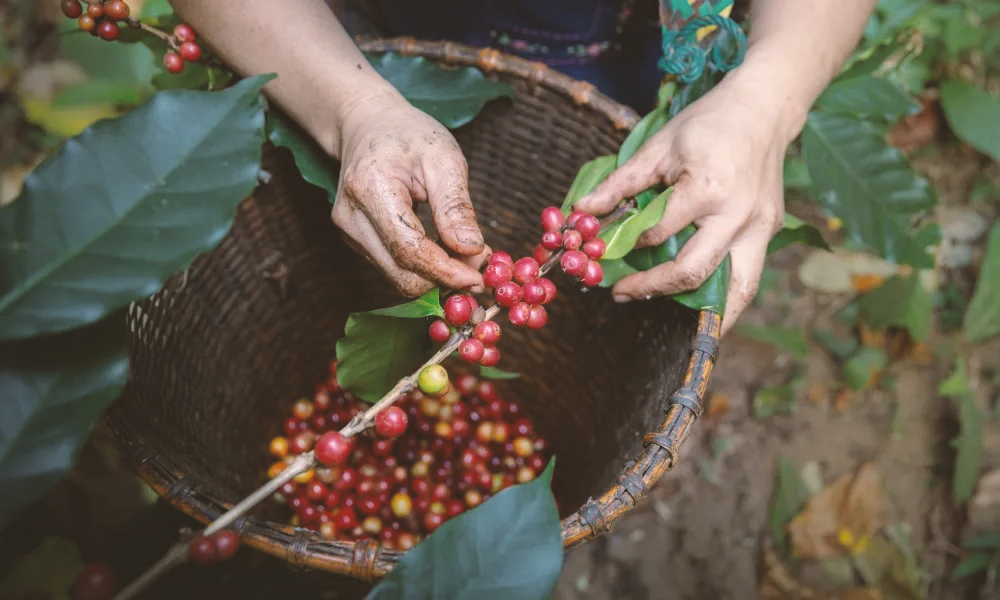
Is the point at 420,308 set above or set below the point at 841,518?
above

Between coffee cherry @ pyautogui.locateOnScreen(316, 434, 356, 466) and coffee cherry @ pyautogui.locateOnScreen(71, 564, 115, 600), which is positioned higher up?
coffee cherry @ pyautogui.locateOnScreen(316, 434, 356, 466)

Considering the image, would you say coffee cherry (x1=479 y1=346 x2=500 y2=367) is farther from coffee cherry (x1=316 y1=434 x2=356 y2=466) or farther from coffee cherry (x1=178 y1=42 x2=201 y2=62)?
coffee cherry (x1=178 y1=42 x2=201 y2=62)

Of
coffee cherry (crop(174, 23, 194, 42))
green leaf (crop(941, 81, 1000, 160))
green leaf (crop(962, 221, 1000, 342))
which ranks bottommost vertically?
green leaf (crop(962, 221, 1000, 342))

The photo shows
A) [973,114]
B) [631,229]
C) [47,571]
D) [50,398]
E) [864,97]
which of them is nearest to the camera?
[50,398]

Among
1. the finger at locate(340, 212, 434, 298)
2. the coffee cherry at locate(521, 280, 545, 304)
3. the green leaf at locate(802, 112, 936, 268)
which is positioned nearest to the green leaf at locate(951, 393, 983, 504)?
the green leaf at locate(802, 112, 936, 268)

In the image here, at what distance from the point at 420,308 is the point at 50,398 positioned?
31cm

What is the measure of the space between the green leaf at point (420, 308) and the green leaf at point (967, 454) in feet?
4.06

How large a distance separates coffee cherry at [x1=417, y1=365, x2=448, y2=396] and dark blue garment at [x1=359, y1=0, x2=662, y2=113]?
Result: 2.21ft

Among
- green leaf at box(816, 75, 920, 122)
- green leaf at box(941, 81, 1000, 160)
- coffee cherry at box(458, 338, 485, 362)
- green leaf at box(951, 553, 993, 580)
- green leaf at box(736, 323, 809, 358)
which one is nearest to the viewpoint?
coffee cherry at box(458, 338, 485, 362)

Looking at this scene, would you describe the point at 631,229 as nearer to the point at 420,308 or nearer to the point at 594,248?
the point at 594,248

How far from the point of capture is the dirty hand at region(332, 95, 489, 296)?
2.03ft

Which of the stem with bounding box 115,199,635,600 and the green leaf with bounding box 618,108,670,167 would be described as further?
the green leaf with bounding box 618,108,670,167

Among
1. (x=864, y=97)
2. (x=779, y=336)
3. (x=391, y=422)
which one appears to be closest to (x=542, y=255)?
(x=391, y=422)

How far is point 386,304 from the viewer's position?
3.79 feet
